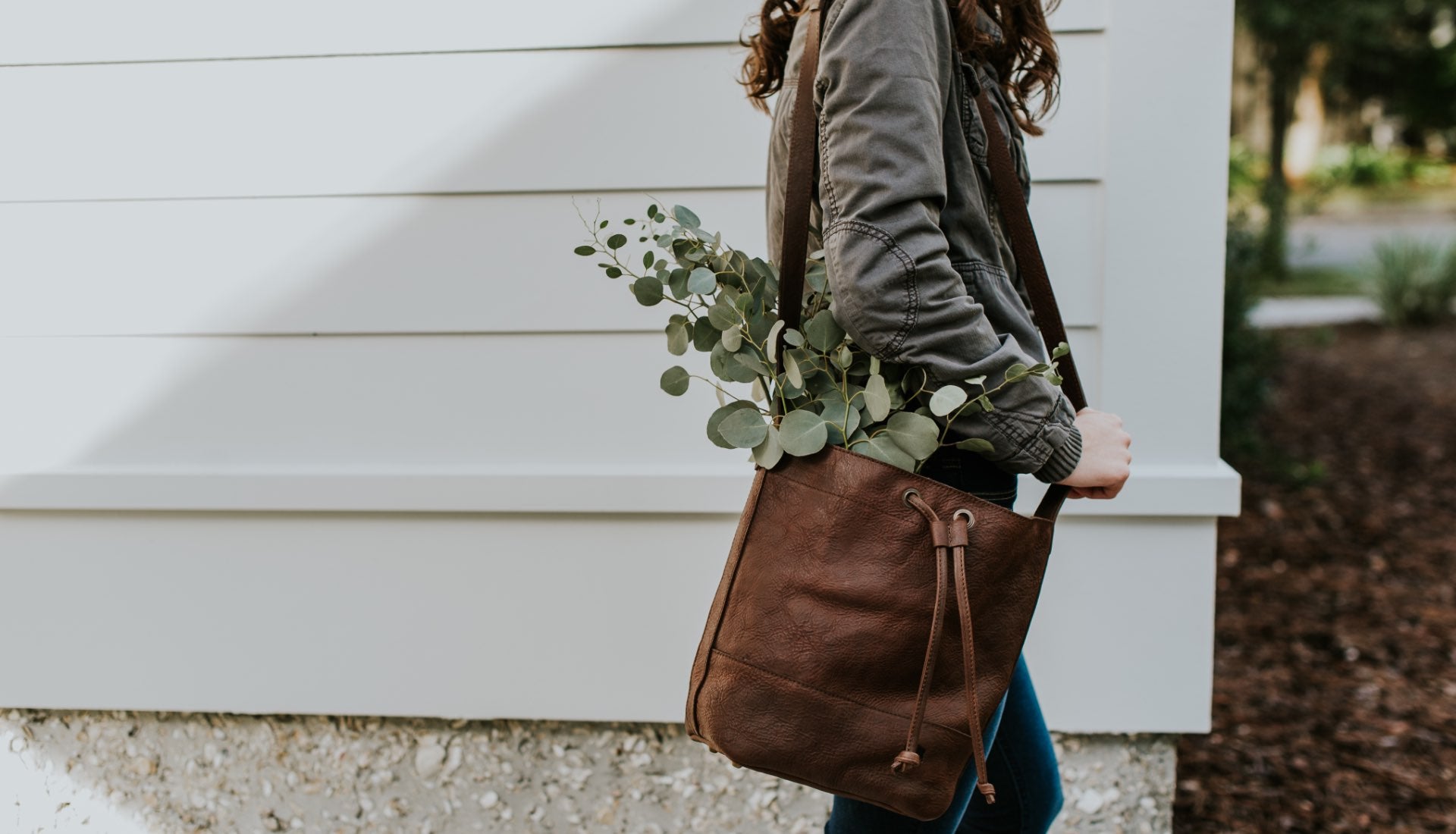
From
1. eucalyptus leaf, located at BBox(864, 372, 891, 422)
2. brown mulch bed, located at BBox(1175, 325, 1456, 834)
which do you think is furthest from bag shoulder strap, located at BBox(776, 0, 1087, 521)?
brown mulch bed, located at BBox(1175, 325, 1456, 834)

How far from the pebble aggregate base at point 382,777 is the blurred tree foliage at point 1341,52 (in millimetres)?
5018

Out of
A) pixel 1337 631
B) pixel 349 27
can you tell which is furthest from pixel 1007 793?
pixel 1337 631

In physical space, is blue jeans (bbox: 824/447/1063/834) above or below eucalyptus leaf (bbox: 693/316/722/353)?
below

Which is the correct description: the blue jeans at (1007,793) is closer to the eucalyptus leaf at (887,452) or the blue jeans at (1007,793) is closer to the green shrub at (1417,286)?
the eucalyptus leaf at (887,452)

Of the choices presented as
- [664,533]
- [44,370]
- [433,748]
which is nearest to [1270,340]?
[664,533]

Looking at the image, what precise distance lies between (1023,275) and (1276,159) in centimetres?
994

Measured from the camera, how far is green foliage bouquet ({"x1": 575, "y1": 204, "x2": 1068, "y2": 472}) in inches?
46.4

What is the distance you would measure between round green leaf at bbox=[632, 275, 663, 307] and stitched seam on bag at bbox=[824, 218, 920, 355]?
261 millimetres

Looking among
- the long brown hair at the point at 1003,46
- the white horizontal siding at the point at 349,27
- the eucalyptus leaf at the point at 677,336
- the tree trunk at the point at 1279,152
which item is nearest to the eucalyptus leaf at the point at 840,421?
the eucalyptus leaf at the point at 677,336

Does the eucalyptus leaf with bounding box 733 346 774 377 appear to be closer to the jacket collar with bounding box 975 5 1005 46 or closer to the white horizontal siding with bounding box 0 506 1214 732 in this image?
the jacket collar with bounding box 975 5 1005 46

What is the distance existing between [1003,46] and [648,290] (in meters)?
0.54

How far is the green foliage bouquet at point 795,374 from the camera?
1.18 metres

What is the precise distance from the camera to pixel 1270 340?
4.99 meters

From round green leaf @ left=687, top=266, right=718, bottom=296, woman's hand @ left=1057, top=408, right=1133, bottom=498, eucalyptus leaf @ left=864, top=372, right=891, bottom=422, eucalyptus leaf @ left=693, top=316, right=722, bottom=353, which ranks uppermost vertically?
round green leaf @ left=687, top=266, right=718, bottom=296
